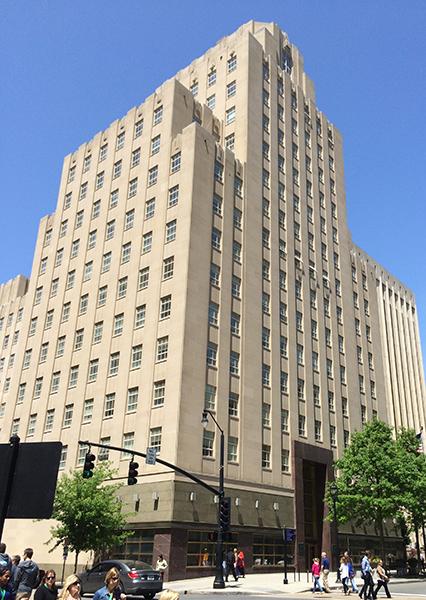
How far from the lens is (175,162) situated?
50531 mm

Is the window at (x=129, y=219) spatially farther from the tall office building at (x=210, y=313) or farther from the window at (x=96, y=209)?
the window at (x=96, y=209)

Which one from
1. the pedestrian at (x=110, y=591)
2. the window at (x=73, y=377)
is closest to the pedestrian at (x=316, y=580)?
the pedestrian at (x=110, y=591)

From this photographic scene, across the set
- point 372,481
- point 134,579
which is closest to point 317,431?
point 372,481

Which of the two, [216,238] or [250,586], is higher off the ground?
[216,238]

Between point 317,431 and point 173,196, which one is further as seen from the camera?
point 317,431

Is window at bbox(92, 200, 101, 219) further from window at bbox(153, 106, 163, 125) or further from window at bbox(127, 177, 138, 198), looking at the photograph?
window at bbox(153, 106, 163, 125)

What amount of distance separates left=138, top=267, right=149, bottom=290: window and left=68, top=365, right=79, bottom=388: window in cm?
966

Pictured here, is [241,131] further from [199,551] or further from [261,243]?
[199,551]

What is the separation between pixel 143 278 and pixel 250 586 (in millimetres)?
25814

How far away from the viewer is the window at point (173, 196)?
4838cm

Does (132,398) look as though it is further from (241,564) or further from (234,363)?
(241,564)

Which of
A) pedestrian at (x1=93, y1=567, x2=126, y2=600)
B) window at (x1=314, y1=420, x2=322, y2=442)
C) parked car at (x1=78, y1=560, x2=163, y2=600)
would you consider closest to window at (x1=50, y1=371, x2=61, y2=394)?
window at (x1=314, y1=420, x2=322, y2=442)

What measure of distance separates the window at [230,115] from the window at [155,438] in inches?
1330

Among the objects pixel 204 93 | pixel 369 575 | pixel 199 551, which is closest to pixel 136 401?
pixel 199 551
